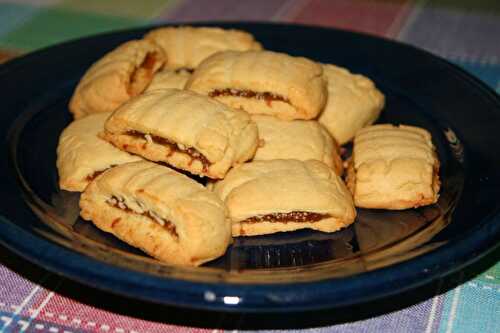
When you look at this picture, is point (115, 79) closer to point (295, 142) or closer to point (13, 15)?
point (295, 142)

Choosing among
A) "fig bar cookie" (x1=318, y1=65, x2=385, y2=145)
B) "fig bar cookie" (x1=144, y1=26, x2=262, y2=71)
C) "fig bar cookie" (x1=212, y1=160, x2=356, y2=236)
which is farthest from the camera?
"fig bar cookie" (x1=144, y1=26, x2=262, y2=71)

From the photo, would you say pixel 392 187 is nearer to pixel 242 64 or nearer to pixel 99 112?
pixel 242 64

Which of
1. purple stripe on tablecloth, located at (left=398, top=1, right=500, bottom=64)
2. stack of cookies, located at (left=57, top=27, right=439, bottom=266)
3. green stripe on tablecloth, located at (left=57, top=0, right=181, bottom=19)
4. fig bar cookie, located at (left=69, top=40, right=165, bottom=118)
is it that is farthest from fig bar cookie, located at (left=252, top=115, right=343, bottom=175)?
green stripe on tablecloth, located at (left=57, top=0, right=181, bottom=19)

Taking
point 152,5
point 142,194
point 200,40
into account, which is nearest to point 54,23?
point 152,5

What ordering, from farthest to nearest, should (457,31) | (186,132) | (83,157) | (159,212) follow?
(457,31)
(83,157)
(186,132)
(159,212)

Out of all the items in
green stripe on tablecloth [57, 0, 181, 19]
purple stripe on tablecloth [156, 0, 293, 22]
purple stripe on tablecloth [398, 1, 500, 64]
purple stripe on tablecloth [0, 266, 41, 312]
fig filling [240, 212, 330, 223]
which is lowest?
purple stripe on tablecloth [398, 1, 500, 64]

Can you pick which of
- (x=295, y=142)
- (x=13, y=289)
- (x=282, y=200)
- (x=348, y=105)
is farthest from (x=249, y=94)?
(x=13, y=289)

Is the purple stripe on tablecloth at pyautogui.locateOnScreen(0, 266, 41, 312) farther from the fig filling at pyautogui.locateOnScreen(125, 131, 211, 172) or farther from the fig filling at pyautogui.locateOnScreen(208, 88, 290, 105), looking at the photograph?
the fig filling at pyautogui.locateOnScreen(208, 88, 290, 105)
